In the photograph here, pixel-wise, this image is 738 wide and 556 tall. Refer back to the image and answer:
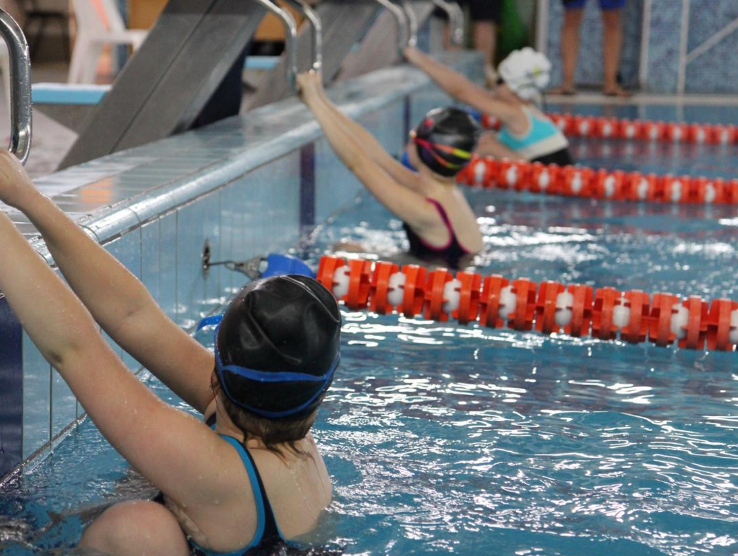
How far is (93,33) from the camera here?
36.3 feet

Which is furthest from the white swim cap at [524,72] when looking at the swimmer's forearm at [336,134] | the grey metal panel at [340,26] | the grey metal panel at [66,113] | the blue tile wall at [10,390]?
the blue tile wall at [10,390]

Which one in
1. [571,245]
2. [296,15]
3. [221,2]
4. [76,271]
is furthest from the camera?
[296,15]

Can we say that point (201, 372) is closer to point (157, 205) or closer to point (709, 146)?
point (157, 205)

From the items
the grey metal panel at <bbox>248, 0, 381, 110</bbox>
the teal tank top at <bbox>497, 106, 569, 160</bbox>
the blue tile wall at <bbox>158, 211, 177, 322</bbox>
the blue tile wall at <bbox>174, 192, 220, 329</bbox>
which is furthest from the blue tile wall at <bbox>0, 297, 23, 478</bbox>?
the teal tank top at <bbox>497, 106, 569, 160</bbox>

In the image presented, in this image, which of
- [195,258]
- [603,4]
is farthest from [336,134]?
[603,4]

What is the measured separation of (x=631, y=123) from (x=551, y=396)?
8.34 m

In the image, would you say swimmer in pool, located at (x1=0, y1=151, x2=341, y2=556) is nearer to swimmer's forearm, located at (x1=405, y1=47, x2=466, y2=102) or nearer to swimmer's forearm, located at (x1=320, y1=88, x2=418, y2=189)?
swimmer's forearm, located at (x1=320, y1=88, x2=418, y2=189)

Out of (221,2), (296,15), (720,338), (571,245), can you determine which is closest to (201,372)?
(720,338)

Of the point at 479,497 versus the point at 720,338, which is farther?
the point at 720,338

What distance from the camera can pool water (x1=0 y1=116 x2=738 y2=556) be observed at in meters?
2.82

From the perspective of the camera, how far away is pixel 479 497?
306cm

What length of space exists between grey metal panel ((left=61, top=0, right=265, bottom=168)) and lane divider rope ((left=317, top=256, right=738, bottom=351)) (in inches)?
52.9

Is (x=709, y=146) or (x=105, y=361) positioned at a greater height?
(x=709, y=146)

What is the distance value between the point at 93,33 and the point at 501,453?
8.75 meters
